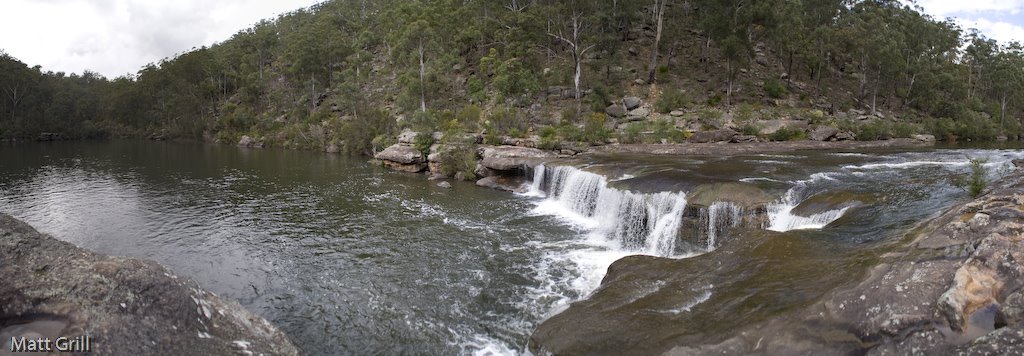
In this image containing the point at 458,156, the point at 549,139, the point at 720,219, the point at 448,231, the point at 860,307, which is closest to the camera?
the point at 860,307

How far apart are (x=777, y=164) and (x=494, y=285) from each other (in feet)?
53.1

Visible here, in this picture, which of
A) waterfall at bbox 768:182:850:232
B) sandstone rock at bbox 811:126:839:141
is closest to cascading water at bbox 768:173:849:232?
waterfall at bbox 768:182:850:232

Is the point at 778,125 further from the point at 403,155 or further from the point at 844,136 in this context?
the point at 403,155

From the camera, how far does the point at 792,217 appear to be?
555 inches

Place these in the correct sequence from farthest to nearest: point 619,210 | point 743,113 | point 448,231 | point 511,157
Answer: point 743,113, point 511,157, point 619,210, point 448,231

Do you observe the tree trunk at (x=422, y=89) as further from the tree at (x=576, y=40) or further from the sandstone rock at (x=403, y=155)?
the tree at (x=576, y=40)

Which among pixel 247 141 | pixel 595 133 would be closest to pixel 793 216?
pixel 595 133

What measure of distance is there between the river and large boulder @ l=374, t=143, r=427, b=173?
504cm

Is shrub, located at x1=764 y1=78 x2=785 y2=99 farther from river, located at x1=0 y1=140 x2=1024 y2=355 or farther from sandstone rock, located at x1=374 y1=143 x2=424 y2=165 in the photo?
sandstone rock, located at x1=374 y1=143 x2=424 y2=165

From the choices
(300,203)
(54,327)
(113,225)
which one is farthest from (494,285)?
(113,225)

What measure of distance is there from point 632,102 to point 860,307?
121ft

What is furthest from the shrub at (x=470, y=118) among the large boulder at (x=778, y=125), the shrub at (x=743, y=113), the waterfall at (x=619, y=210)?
the large boulder at (x=778, y=125)

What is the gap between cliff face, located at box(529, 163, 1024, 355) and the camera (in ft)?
19.1

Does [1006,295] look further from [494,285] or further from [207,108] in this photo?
[207,108]
